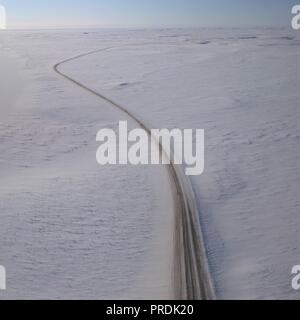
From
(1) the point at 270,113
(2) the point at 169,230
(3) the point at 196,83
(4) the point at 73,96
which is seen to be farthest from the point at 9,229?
(3) the point at 196,83

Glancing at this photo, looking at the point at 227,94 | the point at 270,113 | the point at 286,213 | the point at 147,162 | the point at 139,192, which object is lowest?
the point at 286,213

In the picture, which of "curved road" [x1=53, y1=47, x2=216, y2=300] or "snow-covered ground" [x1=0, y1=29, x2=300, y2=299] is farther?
"snow-covered ground" [x1=0, y1=29, x2=300, y2=299]

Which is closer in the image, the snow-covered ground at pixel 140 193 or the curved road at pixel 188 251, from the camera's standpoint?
the curved road at pixel 188 251

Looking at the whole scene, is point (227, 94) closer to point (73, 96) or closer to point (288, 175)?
point (73, 96)

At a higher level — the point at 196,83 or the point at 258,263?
the point at 196,83
